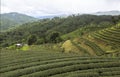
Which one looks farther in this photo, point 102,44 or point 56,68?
point 102,44

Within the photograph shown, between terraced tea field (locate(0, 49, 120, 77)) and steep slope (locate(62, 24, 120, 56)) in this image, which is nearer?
terraced tea field (locate(0, 49, 120, 77))

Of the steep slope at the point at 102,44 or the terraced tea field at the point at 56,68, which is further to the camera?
the steep slope at the point at 102,44

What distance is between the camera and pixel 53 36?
350ft

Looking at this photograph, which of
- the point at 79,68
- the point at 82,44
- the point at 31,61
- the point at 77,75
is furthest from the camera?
the point at 82,44

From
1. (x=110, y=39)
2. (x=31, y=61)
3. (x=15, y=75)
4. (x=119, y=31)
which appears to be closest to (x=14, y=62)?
(x=31, y=61)

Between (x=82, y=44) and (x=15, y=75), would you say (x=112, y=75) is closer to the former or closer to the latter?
(x=15, y=75)

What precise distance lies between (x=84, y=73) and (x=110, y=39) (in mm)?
50377

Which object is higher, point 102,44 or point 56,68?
point 56,68

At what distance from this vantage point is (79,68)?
21281mm

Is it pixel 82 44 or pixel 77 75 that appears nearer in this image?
pixel 77 75

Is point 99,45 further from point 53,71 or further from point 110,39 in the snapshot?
point 53,71

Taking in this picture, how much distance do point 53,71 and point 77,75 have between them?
2602 mm

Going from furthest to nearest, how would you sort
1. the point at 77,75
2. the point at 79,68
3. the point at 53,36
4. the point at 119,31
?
the point at 53,36
the point at 119,31
the point at 79,68
the point at 77,75

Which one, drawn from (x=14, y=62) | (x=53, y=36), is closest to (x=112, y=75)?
(x=14, y=62)
